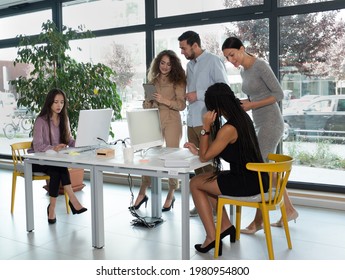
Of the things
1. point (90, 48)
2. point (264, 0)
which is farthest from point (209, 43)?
point (90, 48)

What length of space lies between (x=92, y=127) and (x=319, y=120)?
2379 millimetres

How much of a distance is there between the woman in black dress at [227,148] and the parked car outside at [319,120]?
1.73 m

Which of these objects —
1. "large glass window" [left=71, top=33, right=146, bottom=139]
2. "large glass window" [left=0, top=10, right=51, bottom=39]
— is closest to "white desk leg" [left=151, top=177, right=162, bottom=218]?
"large glass window" [left=71, top=33, right=146, bottom=139]

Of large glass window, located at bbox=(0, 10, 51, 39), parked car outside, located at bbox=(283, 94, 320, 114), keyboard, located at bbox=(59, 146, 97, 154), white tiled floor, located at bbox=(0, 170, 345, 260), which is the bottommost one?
white tiled floor, located at bbox=(0, 170, 345, 260)

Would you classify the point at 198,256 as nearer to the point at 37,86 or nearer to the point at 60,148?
the point at 60,148

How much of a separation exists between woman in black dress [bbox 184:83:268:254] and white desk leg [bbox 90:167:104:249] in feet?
2.41

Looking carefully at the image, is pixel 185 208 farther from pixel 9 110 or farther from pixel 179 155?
pixel 9 110

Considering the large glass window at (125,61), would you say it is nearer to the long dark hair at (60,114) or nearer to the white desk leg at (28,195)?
the long dark hair at (60,114)

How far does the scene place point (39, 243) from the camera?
3271 millimetres

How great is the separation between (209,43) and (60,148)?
2.20m

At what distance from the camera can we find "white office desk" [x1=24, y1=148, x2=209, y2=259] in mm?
2709

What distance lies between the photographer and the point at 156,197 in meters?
3.80

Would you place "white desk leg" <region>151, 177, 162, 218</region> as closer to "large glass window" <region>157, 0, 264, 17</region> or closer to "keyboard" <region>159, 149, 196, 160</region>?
"keyboard" <region>159, 149, 196, 160</region>

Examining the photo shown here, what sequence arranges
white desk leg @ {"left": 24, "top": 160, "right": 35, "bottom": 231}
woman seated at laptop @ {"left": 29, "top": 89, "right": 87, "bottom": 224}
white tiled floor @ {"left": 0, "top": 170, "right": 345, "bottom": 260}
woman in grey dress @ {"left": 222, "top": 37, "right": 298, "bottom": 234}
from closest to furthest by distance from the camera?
white tiled floor @ {"left": 0, "top": 170, "right": 345, "bottom": 260}, woman in grey dress @ {"left": 222, "top": 37, "right": 298, "bottom": 234}, white desk leg @ {"left": 24, "top": 160, "right": 35, "bottom": 231}, woman seated at laptop @ {"left": 29, "top": 89, "right": 87, "bottom": 224}
